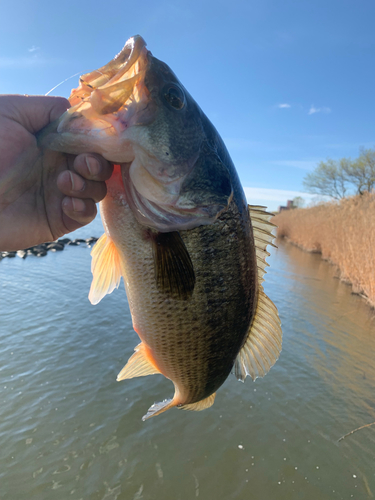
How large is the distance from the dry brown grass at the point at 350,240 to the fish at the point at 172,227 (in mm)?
10538

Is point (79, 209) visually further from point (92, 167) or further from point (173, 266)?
point (173, 266)

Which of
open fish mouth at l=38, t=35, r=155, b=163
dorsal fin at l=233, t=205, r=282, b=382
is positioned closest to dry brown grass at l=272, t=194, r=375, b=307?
dorsal fin at l=233, t=205, r=282, b=382

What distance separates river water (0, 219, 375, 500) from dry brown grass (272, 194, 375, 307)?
395cm

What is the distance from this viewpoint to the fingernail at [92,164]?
1.49 meters

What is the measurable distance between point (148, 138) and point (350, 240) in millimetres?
13996

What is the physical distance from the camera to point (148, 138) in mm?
1461

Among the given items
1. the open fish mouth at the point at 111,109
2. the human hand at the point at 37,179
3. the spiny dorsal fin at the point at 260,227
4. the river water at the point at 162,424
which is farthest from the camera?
the river water at the point at 162,424

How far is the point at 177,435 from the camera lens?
4691 mm

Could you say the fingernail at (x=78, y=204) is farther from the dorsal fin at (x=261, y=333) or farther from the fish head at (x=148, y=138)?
the dorsal fin at (x=261, y=333)

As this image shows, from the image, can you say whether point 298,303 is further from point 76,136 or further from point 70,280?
point 76,136

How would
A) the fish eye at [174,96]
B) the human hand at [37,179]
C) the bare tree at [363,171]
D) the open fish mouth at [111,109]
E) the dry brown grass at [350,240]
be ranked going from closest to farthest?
the open fish mouth at [111,109], the fish eye at [174,96], the human hand at [37,179], the dry brown grass at [350,240], the bare tree at [363,171]

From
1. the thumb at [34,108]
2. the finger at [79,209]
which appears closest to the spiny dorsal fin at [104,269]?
the finger at [79,209]

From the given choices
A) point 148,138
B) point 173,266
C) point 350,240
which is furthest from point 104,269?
point 350,240

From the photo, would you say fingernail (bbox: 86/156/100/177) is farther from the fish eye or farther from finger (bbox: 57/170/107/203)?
the fish eye
